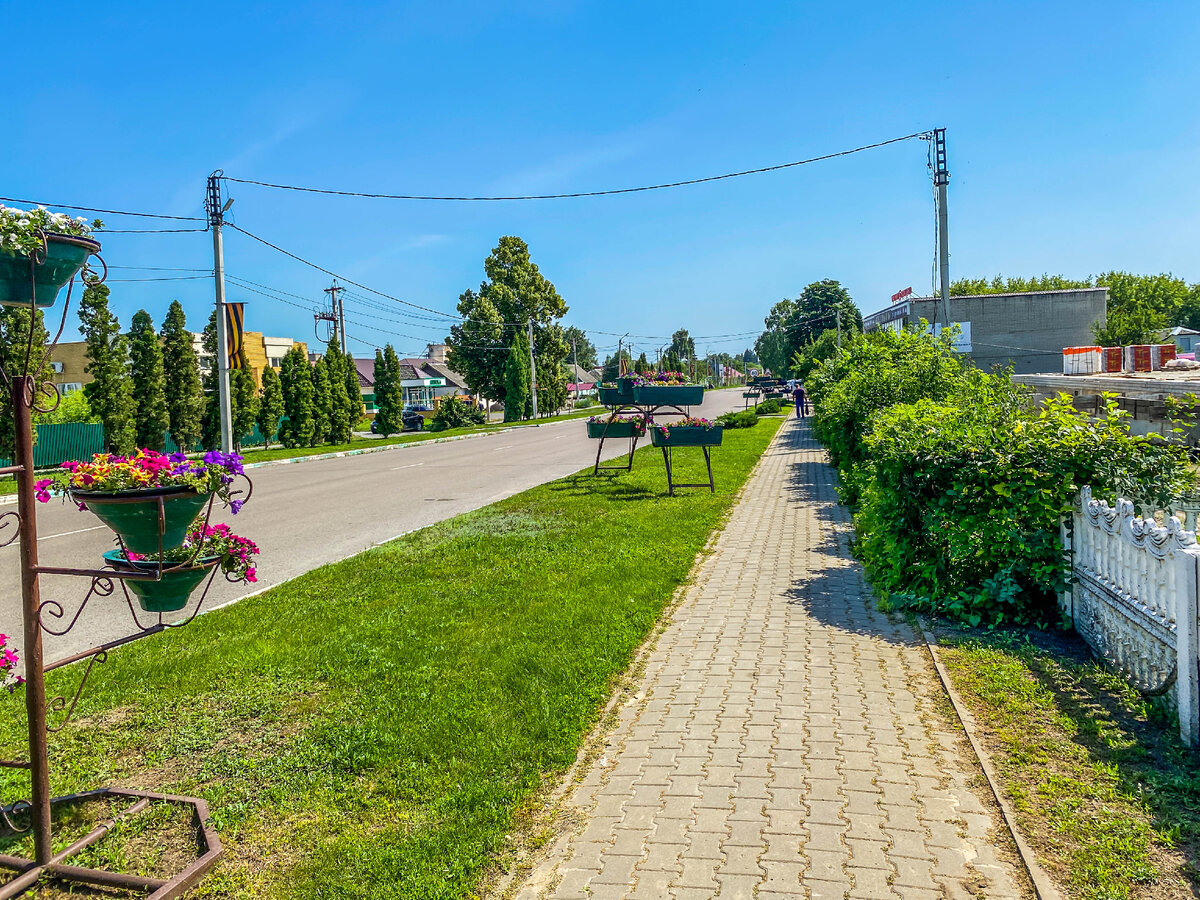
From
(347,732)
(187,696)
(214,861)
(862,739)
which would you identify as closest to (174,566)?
(214,861)

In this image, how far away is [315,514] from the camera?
43.8ft

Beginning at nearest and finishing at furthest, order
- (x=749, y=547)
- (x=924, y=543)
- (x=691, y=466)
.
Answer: (x=924, y=543) → (x=749, y=547) → (x=691, y=466)

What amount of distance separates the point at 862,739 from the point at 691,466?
1461cm

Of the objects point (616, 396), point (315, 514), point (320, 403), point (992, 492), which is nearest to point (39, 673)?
point (992, 492)

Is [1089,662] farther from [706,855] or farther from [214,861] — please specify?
[214,861]

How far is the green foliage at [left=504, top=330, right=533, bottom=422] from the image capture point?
53344 mm

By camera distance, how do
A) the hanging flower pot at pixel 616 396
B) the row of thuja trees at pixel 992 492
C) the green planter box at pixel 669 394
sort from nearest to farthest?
the row of thuja trees at pixel 992 492, the green planter box at pixel 669 394, the hanging flower pot at pixel 616 396

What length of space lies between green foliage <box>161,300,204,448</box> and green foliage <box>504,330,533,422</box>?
88.1ft

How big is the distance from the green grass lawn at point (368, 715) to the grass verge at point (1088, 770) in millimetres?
2077

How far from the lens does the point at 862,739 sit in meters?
4.13

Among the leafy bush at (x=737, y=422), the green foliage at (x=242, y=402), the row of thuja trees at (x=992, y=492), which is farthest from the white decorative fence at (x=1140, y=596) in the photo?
the green foliage at (x=242, y=402)

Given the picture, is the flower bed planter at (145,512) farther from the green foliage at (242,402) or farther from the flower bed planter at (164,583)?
the green foliage at (242,402)

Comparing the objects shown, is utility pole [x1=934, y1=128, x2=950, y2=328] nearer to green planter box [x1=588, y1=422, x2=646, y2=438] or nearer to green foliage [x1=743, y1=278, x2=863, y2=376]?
green planter box [x1=588, y1=422, x2=646, y2=438]

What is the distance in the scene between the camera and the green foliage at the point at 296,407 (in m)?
33.5
